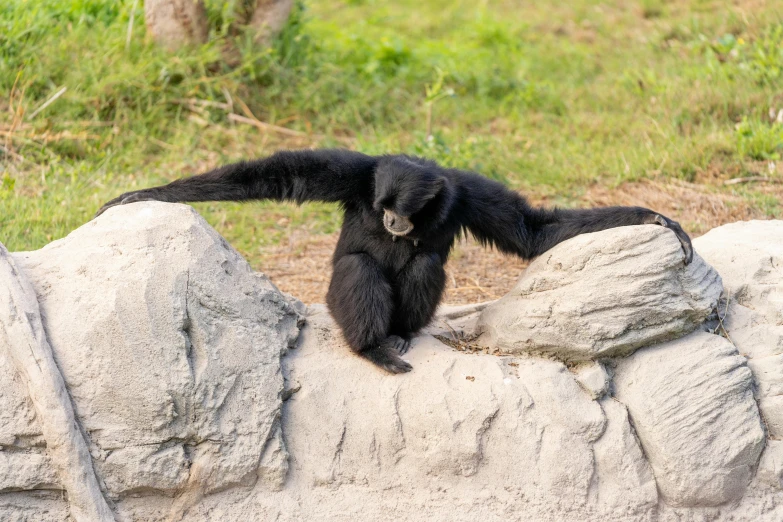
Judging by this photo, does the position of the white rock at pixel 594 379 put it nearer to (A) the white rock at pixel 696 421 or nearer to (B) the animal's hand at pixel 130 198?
(A) the white rock at pixel 696 421

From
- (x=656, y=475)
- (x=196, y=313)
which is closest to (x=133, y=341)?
(x=196, y=313)

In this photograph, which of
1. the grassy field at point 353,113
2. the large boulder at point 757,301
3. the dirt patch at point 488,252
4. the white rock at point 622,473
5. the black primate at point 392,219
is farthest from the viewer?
the grassy field at point 353,113

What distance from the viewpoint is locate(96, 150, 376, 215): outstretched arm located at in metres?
4.18

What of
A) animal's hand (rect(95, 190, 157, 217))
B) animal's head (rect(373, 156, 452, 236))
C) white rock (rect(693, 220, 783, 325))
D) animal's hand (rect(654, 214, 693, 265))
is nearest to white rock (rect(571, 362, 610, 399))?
animal's hand (rect(654, 214, 693, 265))

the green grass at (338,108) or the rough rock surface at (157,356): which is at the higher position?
the rough rock surface at (157,356)

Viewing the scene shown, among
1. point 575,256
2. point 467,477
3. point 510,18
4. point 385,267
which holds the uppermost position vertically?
point 575,256

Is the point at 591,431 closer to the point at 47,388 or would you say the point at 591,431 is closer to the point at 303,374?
the point at 303,374

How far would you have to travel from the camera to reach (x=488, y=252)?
6.85 metres

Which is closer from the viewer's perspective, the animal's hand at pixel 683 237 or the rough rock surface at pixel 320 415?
the rough rock surface at pixel 320 415

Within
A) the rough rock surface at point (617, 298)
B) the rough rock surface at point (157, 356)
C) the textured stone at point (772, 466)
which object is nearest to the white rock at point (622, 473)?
the rough rock surface at point (617, 298)

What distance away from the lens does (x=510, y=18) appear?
40.9 ft

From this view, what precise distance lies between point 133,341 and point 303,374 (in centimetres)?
81

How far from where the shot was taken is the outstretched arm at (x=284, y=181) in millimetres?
4180

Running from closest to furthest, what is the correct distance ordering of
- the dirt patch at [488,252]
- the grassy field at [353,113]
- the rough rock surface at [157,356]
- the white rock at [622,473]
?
the rough rock surface at [157,356] < the white rock at [622,473] < the dirt patch at [488,252] < the grassy field at [353,113]
